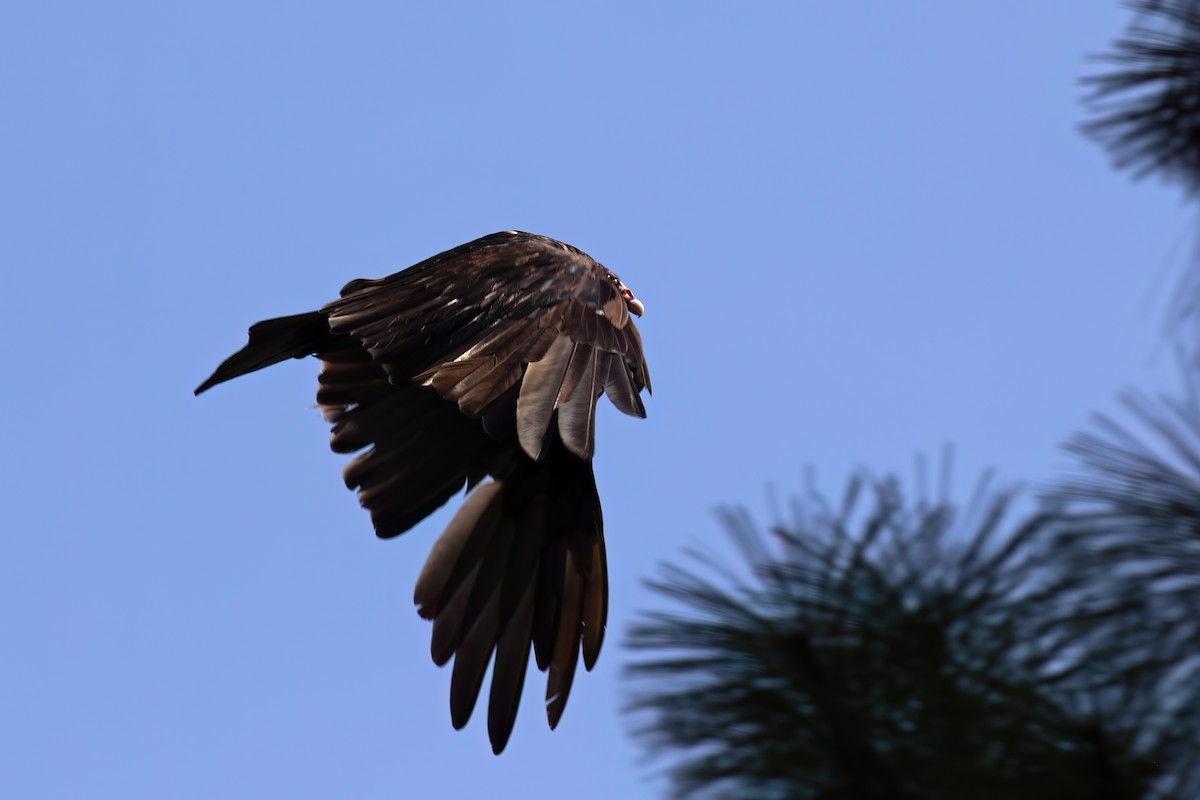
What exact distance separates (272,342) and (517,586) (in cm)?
180

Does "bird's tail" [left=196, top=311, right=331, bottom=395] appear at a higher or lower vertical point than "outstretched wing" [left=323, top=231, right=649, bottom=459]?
higher

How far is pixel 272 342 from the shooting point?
7.63 metres

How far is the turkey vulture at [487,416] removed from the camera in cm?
607

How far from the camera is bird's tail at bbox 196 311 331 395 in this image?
7.52 m

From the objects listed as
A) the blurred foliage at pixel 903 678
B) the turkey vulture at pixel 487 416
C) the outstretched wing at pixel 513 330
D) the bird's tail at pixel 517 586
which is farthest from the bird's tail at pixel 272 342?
the blurred foliage at pixel 903 678

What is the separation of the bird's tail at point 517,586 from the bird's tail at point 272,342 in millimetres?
1208

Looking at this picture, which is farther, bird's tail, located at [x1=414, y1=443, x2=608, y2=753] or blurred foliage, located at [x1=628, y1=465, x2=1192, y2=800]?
bird's tail, located at [x1=414, y1=443, x2=608, y2=753]

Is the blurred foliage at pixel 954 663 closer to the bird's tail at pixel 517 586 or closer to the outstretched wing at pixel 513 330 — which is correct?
the outstretched wing at pixel 513 330

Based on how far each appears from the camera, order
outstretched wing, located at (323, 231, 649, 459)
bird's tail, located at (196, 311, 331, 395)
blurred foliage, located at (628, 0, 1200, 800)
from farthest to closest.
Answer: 1. bird's tail, located at (196, 311, 331, 395)
2. outstretched wing, located at (323, 231, 649, 459)
3. blurred foliage, located at (628, 0, 1200, 800)

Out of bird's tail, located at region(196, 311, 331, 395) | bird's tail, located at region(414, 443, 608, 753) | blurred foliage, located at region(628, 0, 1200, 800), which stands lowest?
blurred foliage, located at region(628, 0, 1200, 800)

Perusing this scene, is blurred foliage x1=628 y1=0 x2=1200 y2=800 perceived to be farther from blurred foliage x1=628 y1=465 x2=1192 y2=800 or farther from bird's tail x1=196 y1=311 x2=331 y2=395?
bird's tail x1=196 y1=311 x2=331 y2=395

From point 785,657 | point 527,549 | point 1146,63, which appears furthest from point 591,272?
point 785,657

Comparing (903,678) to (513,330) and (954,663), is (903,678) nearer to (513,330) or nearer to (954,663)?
(954,663)

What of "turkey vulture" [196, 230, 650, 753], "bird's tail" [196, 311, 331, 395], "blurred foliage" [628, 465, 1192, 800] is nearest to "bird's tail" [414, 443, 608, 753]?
"turkey vulture" [196, 230, 650, 753]
